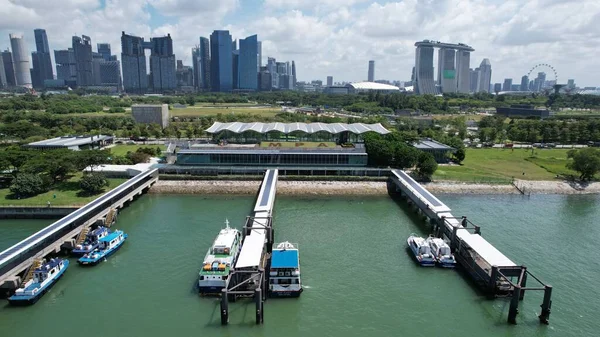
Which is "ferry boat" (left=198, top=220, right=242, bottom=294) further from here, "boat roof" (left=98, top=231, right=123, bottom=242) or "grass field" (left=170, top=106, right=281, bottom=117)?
"grass field" (left=170, top=106, right=281, bottom=117)

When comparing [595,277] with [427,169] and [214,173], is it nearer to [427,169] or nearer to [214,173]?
[427,169]

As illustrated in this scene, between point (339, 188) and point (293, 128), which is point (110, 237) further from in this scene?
point (293, 128)

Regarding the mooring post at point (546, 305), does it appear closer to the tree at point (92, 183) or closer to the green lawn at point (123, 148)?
the tree at point (92, 183)

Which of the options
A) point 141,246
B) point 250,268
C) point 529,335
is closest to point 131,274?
point 141,246

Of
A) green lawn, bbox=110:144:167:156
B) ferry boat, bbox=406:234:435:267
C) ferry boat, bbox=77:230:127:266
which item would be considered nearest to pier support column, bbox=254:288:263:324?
ferry boat, bbox=406:234:435:267

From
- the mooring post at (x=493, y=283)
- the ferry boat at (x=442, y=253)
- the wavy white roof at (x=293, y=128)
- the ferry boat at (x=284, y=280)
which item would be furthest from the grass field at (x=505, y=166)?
the ferry boat at (x=284, y=280)

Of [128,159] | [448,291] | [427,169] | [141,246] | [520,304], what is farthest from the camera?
[128,159]
